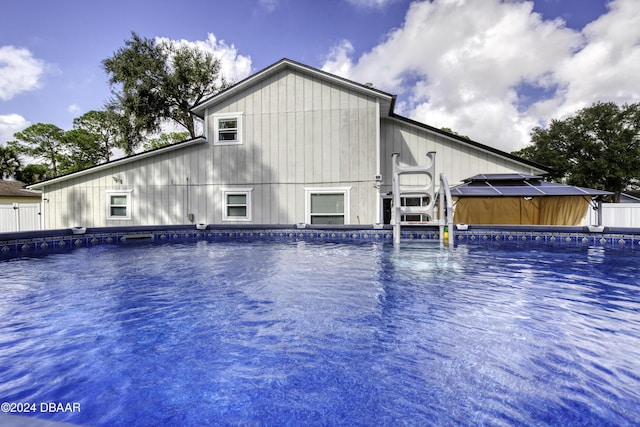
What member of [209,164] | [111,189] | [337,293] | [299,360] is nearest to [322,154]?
[209,164]

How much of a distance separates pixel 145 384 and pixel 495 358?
9.04 ft

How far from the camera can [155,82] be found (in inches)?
779

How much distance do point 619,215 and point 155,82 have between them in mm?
24956

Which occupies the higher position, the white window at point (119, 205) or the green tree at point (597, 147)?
the green tree at point (597, 147)

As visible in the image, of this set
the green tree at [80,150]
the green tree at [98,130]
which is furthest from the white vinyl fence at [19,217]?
the green tree at [80,150]

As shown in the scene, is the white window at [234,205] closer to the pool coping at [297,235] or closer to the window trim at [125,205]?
the pool coping at [297,235]

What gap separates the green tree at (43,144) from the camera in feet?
101

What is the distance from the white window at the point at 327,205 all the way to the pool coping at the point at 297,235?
103cm

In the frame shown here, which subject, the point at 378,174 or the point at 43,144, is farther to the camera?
the point at 43,144

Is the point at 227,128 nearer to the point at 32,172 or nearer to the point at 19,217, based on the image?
the point at 19,217

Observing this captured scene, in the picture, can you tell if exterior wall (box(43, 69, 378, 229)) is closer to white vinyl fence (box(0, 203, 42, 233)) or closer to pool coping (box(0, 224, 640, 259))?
pool coping (box(0, 224, 640, 259))

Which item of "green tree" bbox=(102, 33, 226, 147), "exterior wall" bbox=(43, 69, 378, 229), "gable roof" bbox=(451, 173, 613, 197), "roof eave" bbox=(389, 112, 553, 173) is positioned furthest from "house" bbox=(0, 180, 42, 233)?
"gable roof" bbox=(451, 173, 613, 197)

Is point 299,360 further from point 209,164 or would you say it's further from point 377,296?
point 209,164

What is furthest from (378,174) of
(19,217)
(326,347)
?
(19,217)
